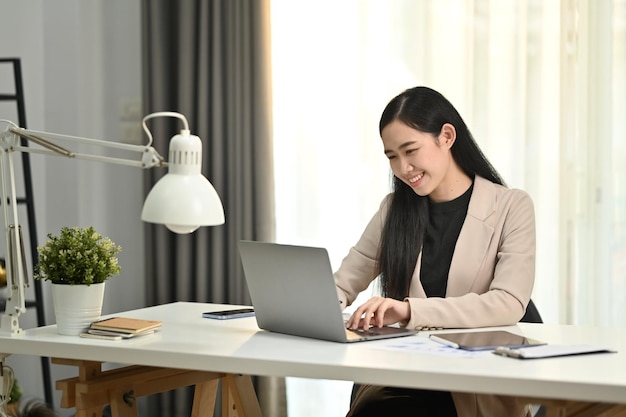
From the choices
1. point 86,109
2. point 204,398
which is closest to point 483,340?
point 204,398

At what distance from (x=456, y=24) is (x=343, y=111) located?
0.55 m

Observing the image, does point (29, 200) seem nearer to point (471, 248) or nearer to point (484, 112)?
point (484, 112)

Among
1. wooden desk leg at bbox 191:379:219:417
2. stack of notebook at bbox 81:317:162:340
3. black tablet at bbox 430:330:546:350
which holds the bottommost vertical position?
wooden desk leg at bbox 191:379:219:417

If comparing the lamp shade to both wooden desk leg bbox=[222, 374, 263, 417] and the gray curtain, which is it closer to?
wooden desk leg bbox=[222, 374, 263, 417]

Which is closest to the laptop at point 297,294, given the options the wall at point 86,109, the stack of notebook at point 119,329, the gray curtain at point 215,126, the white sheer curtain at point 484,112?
the stack of notebook at point 119,329

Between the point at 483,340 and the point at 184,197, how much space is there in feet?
2.30

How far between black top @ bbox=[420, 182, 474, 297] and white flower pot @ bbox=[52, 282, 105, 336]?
918 mm

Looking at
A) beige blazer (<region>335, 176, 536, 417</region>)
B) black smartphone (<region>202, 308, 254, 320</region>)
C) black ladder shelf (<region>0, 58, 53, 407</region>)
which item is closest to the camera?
beige blazer (<region>335, 176, 536, 417</region>)

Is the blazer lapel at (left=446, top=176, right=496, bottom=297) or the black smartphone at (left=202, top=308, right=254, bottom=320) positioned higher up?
the blazer lapel at (left=446, top=176, right=496, bottom=297)

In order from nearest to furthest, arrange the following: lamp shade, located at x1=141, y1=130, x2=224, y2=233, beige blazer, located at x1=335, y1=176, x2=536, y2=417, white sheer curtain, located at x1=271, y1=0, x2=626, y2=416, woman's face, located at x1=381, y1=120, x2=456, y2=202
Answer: lamp shade, located at x1=141, y1=130, x2=224, y2=233 < beige blazer, located at x1=335, y1=176, x2=536, y2=417 < woman's face, located at x1=381, y1=120, x2=456, y2=202 < white sheer curtain, located at x1=271, y1=0, x2=626, y2=416

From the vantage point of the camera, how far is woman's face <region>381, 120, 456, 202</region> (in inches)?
97.8

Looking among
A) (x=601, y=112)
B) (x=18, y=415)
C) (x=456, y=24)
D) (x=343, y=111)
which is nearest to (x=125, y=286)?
(x=18, y=415)

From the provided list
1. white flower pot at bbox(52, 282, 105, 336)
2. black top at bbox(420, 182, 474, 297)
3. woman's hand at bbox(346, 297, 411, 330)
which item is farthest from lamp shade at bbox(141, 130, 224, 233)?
black top at bbox(420, 182, 474, 297)

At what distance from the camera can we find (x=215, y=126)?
3.78 metres
